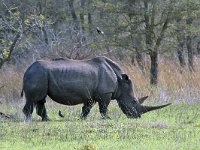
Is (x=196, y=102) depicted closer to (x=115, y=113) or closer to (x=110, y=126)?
(x=115, y=113)

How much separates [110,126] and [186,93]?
6401mm

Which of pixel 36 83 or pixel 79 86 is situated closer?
pixel 36 83

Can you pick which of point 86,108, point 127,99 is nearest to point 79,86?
point 86,108

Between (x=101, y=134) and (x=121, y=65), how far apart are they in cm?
1055

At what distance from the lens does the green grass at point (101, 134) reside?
9.65m

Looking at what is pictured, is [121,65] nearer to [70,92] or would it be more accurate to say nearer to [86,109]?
[86,109]

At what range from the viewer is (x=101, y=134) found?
425 inches

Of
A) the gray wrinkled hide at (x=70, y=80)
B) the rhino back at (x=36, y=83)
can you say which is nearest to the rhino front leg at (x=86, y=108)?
the gray wrinkled hide at (x=70, y=80)

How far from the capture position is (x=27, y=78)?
13.7m

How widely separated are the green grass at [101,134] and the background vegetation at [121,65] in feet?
0.05

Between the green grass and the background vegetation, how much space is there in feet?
0.05

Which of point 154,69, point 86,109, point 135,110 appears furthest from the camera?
point 154,69

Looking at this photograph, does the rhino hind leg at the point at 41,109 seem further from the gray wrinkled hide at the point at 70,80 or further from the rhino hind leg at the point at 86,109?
the rhino hind leg at the point at 86,109

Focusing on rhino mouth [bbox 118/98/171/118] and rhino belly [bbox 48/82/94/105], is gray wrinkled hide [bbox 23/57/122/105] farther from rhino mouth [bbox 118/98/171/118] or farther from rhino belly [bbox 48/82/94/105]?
rhino mouth [bbox 118/98/171/118]
